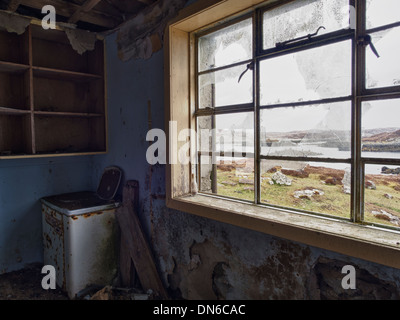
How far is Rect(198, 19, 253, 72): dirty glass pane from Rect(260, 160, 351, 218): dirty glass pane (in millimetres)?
838

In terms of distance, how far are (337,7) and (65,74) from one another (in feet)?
8.53

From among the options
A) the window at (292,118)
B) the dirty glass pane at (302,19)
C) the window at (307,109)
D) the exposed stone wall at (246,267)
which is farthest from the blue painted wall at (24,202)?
the dirty glass pane at (302,19)

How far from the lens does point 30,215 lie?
9.55 ft

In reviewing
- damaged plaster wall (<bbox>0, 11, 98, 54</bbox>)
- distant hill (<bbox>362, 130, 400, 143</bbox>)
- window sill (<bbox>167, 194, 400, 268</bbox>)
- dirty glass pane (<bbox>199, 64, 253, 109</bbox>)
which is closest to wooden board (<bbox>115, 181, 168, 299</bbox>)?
window sill (<bbox>167, 194, 400, 268</bbox>)

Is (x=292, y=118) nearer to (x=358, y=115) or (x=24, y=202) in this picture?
(x=358, y=115)

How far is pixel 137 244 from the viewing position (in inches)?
99.3

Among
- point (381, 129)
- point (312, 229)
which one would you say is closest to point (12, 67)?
point (312, 229)

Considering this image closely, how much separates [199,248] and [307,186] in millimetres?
974

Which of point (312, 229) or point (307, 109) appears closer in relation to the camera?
point (312, 229)

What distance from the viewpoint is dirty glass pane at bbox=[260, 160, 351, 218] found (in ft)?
4.92

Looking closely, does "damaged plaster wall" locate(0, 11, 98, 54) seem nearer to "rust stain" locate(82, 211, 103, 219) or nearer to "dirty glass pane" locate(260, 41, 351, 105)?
"rust stain" locate(82, 211, 103, 219)

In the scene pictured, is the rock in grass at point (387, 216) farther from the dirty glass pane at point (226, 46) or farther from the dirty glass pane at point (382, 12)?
the dirty glass pane at point (226, 46)

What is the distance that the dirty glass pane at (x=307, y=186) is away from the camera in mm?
1499

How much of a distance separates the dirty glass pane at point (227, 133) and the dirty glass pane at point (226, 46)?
1.40ft
